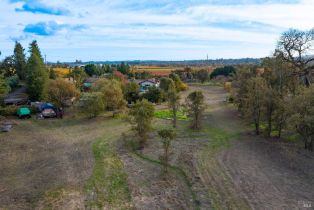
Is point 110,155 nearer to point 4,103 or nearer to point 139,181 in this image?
point 139,181

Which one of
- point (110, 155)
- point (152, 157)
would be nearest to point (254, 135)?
point (152, 157)

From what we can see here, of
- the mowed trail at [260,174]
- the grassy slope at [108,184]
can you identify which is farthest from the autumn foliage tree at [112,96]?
the mowed trail at [260,174]

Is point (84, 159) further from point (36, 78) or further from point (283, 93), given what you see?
point (36, 78)

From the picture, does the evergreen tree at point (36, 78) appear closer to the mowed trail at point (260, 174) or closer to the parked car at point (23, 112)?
the parked car at point (23, 112)

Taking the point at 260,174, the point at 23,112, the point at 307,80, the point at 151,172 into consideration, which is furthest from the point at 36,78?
the point at 260,174

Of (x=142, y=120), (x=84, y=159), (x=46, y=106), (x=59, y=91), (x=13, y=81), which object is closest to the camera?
(x=84, y=159)

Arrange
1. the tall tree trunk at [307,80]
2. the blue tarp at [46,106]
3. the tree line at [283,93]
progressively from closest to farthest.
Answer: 1. the tree line at [283,93]
2. the tall tree trunk at [307,80]
3. the blue tarp at [46,106]

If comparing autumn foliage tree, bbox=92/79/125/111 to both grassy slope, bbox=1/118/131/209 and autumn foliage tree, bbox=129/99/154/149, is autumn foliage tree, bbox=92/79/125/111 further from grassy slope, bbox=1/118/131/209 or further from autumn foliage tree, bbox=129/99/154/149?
autumn foliage tree, bbox=129/99/154/149
